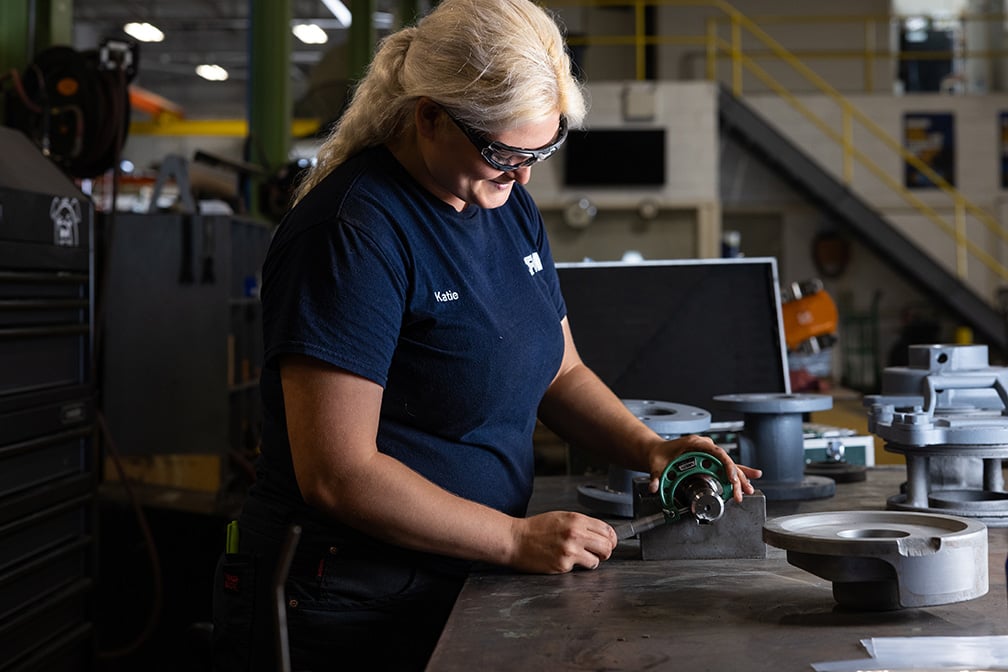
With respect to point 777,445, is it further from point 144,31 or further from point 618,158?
point 144,31

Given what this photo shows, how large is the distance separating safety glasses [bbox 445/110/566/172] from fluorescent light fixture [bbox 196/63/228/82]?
1202 cm

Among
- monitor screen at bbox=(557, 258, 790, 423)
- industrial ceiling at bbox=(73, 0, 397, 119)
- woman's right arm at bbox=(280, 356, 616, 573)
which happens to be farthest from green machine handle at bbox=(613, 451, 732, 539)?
industrial ceiling at bbox=(73, 0, 397, 119)

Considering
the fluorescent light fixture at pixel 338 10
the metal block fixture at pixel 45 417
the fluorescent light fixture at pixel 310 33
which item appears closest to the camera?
the metal block fixture at pixel 45 417

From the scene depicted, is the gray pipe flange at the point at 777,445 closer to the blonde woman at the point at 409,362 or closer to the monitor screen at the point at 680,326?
the blonde woman at the point at 409,362

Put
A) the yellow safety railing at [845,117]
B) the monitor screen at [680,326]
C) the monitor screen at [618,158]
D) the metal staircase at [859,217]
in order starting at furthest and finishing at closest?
the yellow safety railing at [845,117]
the metal staircase at [859,217]
the monitor screen at [618,158]
the monitor screen at [680,326]

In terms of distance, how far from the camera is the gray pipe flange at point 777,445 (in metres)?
1.64

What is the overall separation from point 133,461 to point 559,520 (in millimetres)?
3056

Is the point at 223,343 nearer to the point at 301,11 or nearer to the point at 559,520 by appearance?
the point at 559,520

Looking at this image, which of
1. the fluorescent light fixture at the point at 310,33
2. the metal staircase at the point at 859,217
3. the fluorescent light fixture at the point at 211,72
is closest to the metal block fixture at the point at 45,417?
the metal staircase at the point at 859,217

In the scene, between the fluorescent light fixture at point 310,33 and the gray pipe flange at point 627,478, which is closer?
the gray pipe flange at point 627,478

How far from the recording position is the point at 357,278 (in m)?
1.19

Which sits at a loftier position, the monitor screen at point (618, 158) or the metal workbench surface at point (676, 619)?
the monitor screen at point (618, 158)

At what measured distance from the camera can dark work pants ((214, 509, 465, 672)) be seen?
50.1 inches

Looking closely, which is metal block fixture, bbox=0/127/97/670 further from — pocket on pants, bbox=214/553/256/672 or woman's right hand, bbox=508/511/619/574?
woman's right hand, bbox=508/511/619/574
